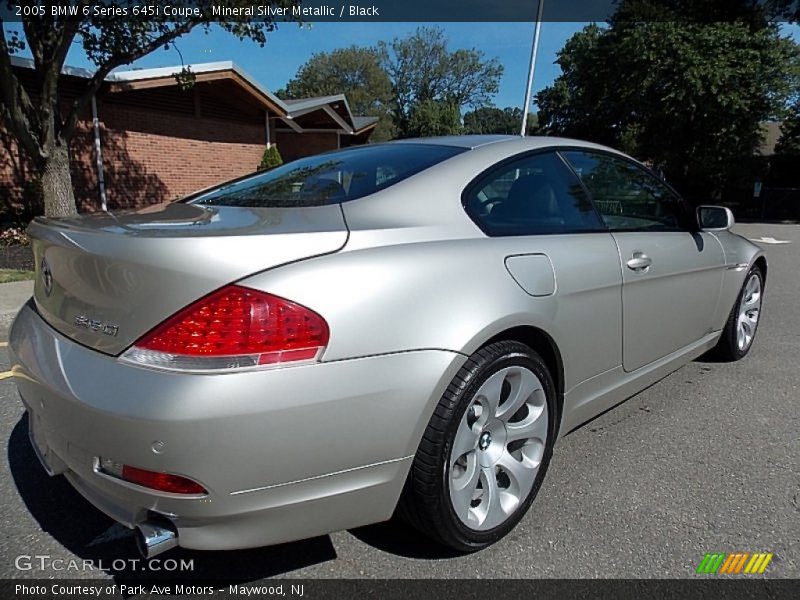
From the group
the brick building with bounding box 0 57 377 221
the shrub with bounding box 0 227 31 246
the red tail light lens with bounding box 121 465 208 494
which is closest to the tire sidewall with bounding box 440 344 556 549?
the red tail light lens with bounding box 121 465 208 494

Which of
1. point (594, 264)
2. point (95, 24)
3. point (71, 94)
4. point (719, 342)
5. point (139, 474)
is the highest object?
point (95, 24)

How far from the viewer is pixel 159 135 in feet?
44.6

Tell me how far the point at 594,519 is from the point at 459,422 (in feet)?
2.87

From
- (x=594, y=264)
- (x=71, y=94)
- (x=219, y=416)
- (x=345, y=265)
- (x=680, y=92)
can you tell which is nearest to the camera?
(x=219, y=416)

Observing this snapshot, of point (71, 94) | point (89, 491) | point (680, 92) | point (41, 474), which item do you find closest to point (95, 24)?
point (71, 94)

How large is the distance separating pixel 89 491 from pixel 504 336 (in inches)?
57.3

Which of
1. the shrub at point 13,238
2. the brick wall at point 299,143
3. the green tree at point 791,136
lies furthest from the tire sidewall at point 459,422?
the green tree at point 791,136

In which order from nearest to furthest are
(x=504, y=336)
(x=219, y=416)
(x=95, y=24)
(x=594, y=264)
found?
(x=219, y=416)
(x=504, y=336)
(x=594, y=264)
(x=95, y=24)

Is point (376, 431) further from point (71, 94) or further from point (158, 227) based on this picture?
point (71, 94)

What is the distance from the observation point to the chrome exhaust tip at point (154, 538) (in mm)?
1519

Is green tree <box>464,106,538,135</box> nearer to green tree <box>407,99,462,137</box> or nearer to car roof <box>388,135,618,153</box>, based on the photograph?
green tree <box>407,99,462,137</box>

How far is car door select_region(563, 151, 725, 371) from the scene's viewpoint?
2.67 meters

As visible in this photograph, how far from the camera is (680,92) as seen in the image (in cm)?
1884

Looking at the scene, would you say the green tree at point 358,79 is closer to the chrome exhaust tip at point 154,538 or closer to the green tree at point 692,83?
the green tree at point 692,83
